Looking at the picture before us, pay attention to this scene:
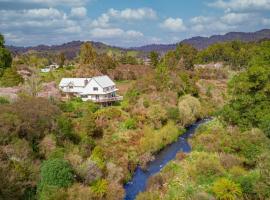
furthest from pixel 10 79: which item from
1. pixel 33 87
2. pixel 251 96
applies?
pixel 251 96

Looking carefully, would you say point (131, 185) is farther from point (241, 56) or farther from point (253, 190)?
point (241, 56)

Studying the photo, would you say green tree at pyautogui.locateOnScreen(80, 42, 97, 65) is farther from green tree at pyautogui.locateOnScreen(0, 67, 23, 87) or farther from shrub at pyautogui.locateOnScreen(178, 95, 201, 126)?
shrub at pyautogui.locateOnScreen(178, 95, 201, 126)

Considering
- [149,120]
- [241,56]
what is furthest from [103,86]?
[241,56]

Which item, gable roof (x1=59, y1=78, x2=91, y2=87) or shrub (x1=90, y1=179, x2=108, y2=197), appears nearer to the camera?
shrub (x1=90, y1=179, x2=108, y2=197)

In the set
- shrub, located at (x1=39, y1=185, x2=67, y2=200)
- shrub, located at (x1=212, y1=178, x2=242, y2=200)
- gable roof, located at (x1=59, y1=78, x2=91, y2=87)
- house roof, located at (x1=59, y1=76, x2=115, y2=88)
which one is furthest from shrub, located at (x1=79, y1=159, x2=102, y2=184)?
gable roof, located at (x1=59, y1=78, x2=91, y2=87)

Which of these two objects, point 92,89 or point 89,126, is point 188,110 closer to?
point 92,89

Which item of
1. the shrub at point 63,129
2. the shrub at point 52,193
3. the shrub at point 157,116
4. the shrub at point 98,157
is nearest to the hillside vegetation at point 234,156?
the shrub at point 98,157
